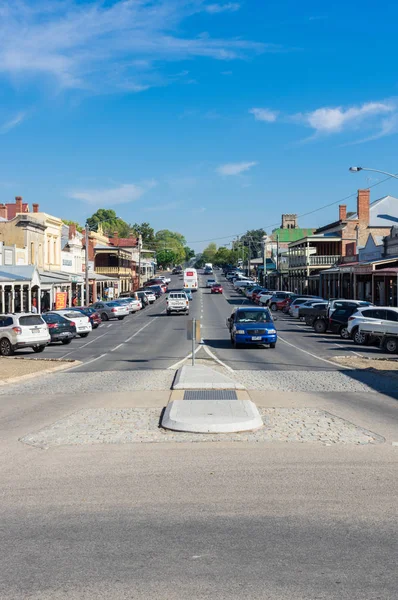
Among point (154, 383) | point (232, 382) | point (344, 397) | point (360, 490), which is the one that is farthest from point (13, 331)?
point (360, 490)

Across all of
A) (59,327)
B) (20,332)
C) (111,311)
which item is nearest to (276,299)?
(111,311)

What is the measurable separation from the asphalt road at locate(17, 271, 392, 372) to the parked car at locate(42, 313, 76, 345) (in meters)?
0.51

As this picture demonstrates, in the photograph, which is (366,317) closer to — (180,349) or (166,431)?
(180,349)

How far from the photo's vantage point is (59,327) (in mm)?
35469

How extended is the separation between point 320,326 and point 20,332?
18.7 metres

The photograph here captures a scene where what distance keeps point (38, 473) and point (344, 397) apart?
9055 mm

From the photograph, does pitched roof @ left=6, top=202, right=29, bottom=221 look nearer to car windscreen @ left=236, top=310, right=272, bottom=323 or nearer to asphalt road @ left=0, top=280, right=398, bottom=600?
car windscreen @ left=236, top=310, right=272, bottom=323

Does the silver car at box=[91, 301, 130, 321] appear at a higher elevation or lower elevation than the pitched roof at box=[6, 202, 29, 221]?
lower

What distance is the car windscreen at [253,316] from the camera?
31688 mm

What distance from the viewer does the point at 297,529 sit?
24.1 ft

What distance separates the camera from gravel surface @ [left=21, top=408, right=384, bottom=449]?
1191 cm

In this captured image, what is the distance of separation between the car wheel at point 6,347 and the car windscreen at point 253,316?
9.69 m

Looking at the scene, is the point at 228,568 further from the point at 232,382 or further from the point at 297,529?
the point at 232,382

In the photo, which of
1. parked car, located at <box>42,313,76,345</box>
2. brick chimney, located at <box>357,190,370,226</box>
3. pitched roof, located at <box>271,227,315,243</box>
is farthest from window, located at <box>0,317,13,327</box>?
pitched roof, located at <box>271,227,315,243</box>
